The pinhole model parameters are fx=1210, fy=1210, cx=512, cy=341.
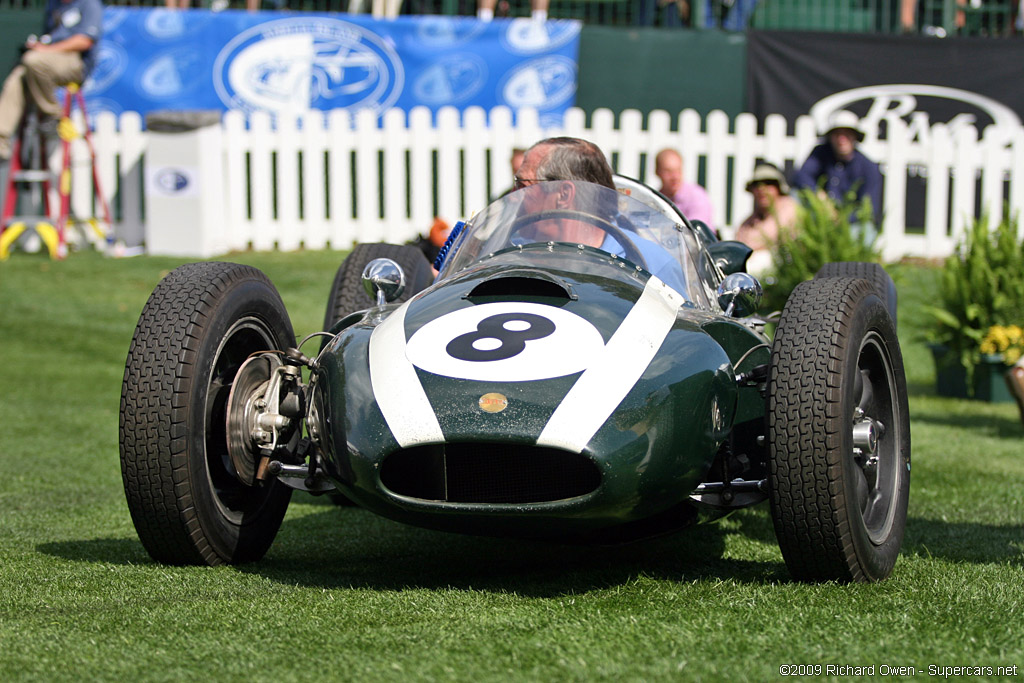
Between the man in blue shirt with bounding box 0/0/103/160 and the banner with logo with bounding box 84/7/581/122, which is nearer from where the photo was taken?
the man in blue shirt with bounding box 0/0/103/160

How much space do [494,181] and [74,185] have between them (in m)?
4.43

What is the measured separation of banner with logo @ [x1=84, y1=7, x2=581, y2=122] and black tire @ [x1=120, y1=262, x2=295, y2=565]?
921 cm

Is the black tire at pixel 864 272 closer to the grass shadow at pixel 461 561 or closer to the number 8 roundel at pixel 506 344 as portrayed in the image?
the grass shadow at pixel 461 561

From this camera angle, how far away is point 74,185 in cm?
1277

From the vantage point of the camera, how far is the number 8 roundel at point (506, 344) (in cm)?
315

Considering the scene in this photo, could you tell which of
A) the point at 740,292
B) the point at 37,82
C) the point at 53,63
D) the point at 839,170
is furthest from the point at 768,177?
the point at 37,82

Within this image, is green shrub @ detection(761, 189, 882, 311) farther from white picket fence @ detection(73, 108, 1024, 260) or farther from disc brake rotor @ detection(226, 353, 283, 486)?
disc brake rotor @ detection(226, 353, 283, 486)

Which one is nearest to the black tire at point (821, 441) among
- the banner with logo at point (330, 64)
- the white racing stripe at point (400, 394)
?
the white racing stripe at point (400, 394)

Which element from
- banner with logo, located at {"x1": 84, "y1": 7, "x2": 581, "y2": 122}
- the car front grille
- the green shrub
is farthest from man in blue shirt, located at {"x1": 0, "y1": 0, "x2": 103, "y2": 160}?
the car front grille

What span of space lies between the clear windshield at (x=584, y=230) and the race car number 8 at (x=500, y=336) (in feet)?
2.53

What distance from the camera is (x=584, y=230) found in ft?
13.7

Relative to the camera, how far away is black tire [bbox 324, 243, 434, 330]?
5062 mm

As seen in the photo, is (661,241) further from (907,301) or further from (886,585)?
(907,301)

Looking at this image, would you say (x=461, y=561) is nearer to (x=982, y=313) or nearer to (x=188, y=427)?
(x=188, y=427)
